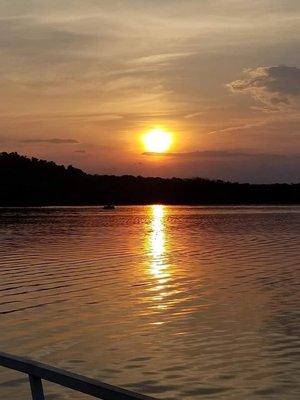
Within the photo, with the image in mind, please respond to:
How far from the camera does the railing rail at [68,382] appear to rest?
Result: 4300 millimetres

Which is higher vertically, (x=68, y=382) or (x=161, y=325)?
(x=68, y=382)

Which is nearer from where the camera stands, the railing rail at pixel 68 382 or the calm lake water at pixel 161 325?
the railing rail at pixel 68 382

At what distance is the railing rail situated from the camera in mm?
4300

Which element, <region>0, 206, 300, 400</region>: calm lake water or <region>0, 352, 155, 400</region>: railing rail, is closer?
<region>0, 352, 155, 400</region>: railing rail

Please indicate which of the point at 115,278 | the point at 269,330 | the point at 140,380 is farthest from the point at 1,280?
the point at 140,380

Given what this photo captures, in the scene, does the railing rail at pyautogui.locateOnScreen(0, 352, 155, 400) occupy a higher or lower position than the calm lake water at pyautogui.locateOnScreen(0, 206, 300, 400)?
higher

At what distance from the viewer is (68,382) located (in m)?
4.77

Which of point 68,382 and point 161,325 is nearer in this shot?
point 68,382

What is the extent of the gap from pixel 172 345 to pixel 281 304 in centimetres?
901

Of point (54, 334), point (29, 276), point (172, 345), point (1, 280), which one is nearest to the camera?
point (172, 345)

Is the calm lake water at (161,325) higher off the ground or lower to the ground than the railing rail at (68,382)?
lower

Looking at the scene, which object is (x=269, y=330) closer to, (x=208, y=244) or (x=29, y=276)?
(x=29, y=276)

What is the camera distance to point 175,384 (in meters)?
14.9

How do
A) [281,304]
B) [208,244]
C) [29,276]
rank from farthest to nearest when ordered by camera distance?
[208,244] < [29,276] < [281,304]
